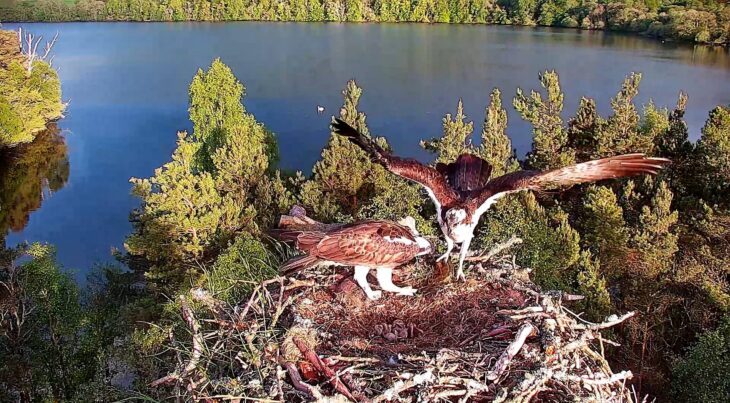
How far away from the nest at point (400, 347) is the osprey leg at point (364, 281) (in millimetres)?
58

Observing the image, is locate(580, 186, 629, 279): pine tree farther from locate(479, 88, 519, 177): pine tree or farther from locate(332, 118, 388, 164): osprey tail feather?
locate(332, 118, 388, 164): osprey tail feather

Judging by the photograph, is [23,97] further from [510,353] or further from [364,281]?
[510,353]

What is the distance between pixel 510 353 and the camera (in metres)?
3.90

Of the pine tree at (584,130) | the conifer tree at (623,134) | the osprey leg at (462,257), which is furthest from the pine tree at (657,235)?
the osprey leg at (462,257)

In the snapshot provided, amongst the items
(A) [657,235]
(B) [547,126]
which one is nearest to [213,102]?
(B) [547,126]

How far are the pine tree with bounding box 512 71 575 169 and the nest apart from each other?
9.52 m

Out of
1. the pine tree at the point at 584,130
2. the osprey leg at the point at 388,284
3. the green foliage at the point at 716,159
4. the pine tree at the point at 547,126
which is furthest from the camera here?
the pine tree at the point at 584,130

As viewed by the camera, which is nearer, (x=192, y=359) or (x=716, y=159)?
(x=192, y=359)

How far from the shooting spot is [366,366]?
13.5 ft

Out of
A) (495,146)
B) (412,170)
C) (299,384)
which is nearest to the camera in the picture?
(299,384)

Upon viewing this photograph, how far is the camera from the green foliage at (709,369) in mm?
8945

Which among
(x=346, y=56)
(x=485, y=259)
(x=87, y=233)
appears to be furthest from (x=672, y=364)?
(x=346, y=56)

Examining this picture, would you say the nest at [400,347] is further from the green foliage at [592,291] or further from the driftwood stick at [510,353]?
the green foliage at [592,291]

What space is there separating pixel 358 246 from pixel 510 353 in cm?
147
